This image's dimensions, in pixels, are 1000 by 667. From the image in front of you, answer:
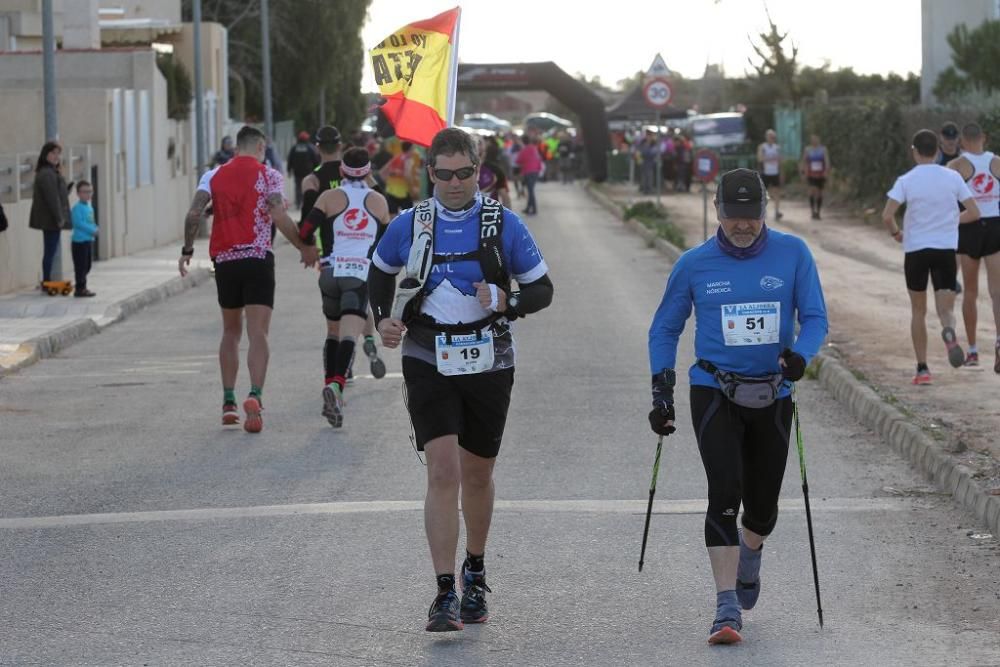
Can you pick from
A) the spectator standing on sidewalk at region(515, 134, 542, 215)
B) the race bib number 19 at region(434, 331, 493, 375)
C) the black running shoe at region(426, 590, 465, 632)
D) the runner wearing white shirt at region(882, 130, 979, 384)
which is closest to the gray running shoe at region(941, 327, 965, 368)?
the runner wearing white shirt at region(882, 130, 979, 384)

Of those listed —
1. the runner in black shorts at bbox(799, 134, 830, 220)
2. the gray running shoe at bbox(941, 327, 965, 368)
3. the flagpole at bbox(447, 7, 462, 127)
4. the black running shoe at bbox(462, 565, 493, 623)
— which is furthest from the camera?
the runner in black shorts at bbox(799, 134, 830, 220)

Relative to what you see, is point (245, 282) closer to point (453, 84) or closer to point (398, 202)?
point (453, 84)

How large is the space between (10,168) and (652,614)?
57.4ft

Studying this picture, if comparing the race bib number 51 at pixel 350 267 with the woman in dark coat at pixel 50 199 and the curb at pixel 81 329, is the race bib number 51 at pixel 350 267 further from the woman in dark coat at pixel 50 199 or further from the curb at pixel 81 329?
the woman in dark coat at pixel 50 199

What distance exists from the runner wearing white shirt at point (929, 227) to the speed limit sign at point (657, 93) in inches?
899

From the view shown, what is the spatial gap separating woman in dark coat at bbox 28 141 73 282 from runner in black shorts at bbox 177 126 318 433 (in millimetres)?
9713

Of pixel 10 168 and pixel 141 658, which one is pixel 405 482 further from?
pixel 10 168

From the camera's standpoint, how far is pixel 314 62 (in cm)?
5391

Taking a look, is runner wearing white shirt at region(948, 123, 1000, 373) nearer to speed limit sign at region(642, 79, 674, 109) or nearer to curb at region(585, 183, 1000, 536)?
curb at region(585, 183, 1000, 536)

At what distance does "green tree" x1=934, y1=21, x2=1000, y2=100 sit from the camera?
131 feet

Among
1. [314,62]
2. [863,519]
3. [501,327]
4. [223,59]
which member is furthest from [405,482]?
[314,62]

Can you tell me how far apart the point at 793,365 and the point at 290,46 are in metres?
48.0

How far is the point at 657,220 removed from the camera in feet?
121

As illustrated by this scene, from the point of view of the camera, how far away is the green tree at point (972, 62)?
39812mm
